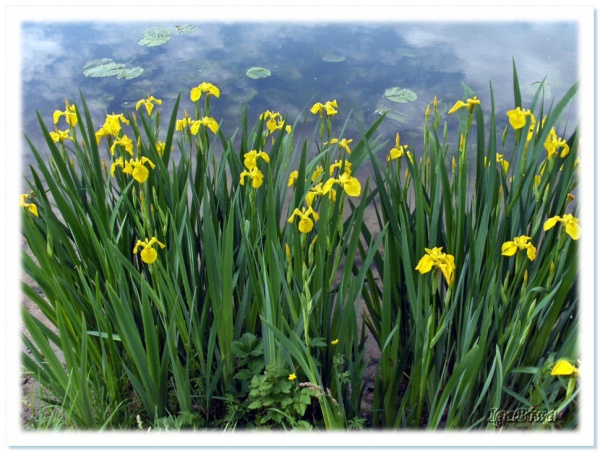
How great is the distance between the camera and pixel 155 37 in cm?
539

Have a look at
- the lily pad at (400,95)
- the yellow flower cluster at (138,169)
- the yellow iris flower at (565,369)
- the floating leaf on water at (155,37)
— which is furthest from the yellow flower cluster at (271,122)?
the floating leaf on water at (155,37)

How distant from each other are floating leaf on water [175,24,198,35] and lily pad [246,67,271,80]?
106 centimetres

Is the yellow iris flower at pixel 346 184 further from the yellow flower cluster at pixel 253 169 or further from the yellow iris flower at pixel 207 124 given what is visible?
the yellow iris flower at pixel 207 124

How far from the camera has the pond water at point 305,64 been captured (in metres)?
4.36

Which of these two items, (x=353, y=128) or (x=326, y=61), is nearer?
(x=353, y=128)

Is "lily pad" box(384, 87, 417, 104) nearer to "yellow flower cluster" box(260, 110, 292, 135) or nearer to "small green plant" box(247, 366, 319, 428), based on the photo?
"yellow flower cluster" box(260, 110, 292, 135)

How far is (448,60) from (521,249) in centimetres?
362

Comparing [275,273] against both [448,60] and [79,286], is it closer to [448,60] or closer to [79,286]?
[79,286]

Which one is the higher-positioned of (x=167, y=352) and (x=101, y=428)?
(x=167, y=352)

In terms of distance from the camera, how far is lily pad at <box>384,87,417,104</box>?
4379 mm

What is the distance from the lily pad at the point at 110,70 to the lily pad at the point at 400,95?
1973mm

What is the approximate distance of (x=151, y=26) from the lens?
18.5 feet

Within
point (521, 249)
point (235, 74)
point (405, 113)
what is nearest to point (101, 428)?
point (521, 249)

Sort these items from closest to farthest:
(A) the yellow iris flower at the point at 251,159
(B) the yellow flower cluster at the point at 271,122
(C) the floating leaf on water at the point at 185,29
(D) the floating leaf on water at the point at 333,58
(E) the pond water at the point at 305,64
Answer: (A) the yellow iris flower at the point at 251,159
(B) the yellow flower cluster at the point at 271,122
(E) the pond water at the point at 305,64
(D) the floating leaf on water at the point at 333,58
(C) the floating leaf on water at the point at 185,29
